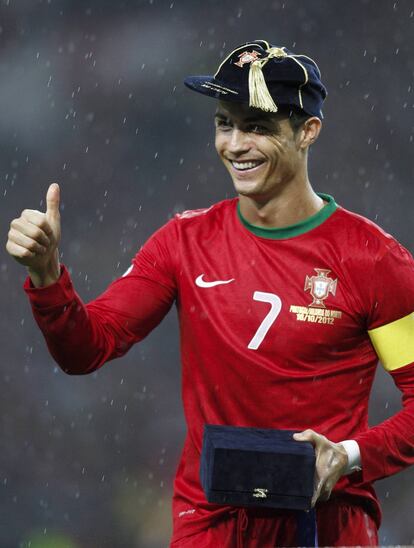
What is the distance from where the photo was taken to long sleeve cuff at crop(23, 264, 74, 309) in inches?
157

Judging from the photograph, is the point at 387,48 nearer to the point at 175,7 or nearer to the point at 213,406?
the point at 175,7

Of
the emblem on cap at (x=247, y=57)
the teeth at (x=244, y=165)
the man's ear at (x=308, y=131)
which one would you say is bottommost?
the teeth at (x=244, y=165)

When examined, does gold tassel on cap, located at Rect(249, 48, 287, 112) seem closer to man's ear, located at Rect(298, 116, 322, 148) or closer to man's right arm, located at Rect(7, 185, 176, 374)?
man's ear, located at Rect(298, 116, 322, 148)

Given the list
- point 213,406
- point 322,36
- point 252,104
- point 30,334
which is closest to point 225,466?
point 213,406

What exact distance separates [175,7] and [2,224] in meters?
1.73

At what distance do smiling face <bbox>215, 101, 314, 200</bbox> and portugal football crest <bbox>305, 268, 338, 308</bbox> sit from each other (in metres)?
0.33

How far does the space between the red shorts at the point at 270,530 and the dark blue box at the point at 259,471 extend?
0.37 m

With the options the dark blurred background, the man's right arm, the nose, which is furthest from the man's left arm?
the dark blurred background

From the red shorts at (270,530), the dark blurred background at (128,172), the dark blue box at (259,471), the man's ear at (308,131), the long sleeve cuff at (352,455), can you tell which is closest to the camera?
the dark blue box at (259,471)

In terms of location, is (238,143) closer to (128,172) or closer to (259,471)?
(259,471)

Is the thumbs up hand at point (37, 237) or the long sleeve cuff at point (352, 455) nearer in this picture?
the thumbs up hand at point (37, 237)

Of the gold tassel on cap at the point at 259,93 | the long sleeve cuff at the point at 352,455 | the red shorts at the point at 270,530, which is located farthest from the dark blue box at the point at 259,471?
the gold tassel on cap at the point at 259,93

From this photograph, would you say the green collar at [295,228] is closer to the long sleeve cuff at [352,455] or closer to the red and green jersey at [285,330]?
the red and green jersey at [285,330]

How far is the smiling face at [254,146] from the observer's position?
4.40 metres
